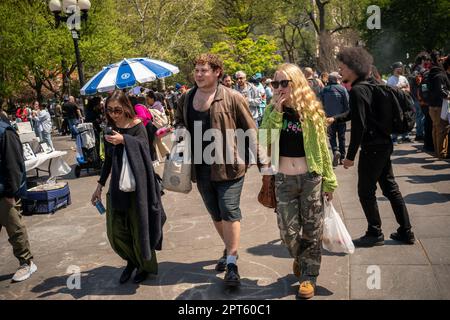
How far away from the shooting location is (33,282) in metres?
4.45

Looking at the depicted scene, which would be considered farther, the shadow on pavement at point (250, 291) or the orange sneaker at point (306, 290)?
the shadow on pavement at point (250, 291)

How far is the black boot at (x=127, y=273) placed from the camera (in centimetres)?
421

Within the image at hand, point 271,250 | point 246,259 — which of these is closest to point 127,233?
point 246,259

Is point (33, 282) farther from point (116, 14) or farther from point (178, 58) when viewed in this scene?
point (178, 58)

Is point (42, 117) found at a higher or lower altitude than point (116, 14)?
lower

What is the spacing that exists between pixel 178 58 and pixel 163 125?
2530 centimetres

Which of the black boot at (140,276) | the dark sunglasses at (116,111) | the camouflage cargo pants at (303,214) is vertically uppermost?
the dark sunglasses at (116,111)

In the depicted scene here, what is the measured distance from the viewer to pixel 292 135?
3553 mm

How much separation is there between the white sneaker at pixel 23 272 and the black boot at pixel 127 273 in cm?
107

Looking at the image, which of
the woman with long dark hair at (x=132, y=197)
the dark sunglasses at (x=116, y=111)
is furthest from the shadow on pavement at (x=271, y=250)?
the dark sunglasses at (x=116, y=111)

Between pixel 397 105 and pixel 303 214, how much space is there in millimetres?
1551

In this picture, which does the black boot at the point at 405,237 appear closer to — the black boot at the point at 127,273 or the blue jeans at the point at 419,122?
the black boot at the point at 127,273
